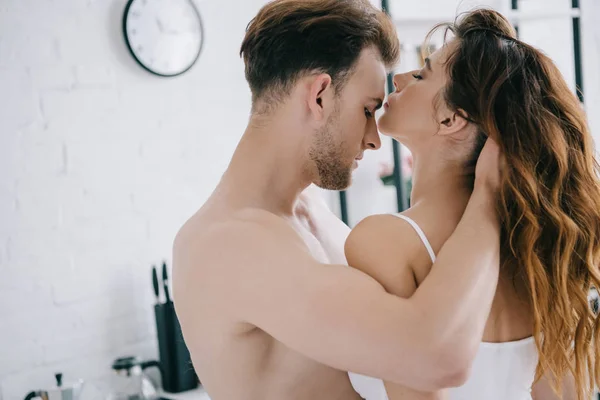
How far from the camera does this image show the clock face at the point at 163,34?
2400 mm

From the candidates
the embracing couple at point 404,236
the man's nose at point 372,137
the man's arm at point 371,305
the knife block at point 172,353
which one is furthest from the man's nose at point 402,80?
the knife block at point 172,353

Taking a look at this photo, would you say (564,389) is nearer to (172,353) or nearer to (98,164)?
(172,353)

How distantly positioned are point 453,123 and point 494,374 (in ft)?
1.60

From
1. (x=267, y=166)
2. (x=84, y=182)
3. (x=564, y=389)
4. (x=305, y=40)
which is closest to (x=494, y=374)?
(x=564, y=389)

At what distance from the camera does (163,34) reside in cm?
249

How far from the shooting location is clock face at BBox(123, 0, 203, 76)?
2.40 m

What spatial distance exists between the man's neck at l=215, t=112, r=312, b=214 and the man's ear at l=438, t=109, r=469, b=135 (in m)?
0.30

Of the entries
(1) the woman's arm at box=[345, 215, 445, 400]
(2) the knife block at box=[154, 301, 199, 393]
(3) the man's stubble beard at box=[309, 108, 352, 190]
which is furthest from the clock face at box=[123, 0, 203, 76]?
(1) the woman's arm at box=[345, 215, 445, 400]

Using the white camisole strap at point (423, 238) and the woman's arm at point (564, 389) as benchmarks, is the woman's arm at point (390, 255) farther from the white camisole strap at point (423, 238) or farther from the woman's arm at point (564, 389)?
the woman's arm at point (564, 389)

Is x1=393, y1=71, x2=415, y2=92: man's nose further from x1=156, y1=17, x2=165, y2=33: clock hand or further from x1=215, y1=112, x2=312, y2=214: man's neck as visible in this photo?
x1=156, y1=17, x2=165, y2=33: clock hand

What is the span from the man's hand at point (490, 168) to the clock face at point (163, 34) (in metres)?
1.59

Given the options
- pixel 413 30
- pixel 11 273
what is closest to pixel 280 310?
pixel 11 273

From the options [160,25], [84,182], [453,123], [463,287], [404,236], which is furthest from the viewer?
[160,25]

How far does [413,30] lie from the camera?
2.98 m
